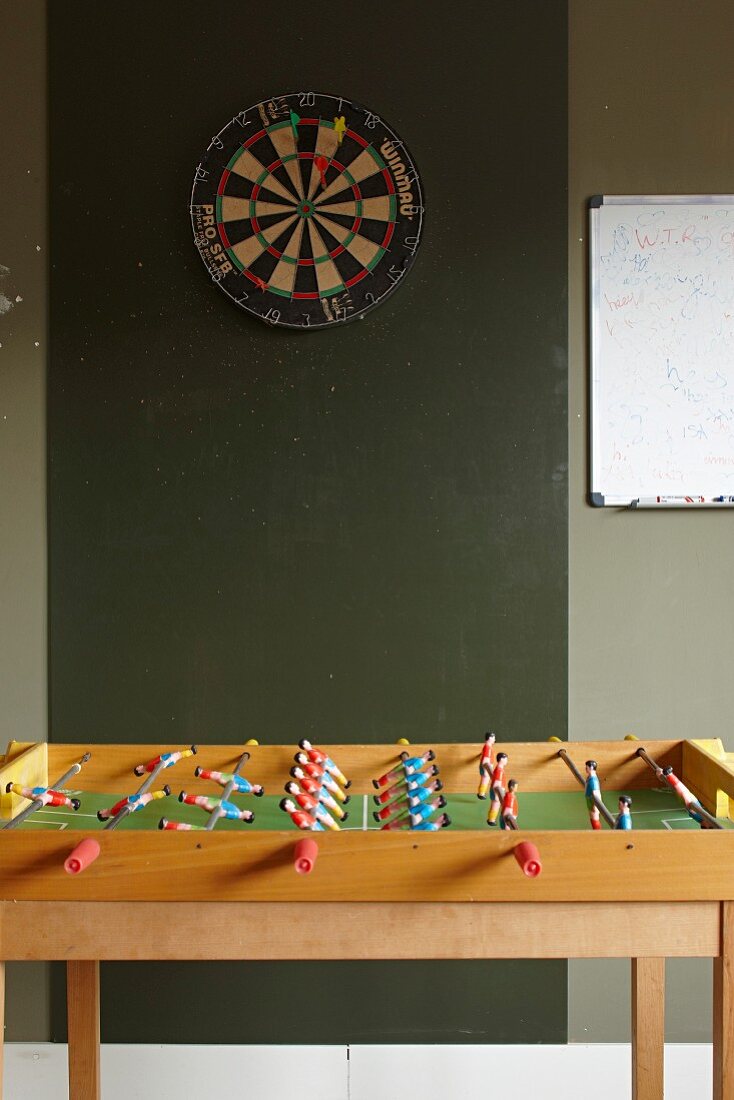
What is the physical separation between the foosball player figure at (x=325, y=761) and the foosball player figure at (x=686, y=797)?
647 mm

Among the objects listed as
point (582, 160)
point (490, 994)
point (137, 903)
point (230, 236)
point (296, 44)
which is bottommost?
point (490, 994)

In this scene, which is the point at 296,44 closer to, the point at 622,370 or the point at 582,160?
the point at 582,160

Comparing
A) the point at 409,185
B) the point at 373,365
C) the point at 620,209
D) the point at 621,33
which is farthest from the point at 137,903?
the point at 621,33

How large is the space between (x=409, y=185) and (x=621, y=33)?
695mm

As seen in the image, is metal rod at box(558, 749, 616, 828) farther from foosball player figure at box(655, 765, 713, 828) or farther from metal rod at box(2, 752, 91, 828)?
metal rod at box(2, 752, 91, 828)

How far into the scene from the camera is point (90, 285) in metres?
2.33

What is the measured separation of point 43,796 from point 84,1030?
2.39 feet

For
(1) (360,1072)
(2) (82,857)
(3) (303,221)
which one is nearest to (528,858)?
(2) (82,857)

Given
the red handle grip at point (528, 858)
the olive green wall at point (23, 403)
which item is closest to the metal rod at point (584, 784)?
the red handle grip at point (528, 858)

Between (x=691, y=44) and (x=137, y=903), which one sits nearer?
(x=137, y=903)

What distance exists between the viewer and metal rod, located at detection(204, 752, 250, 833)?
59.3 inches

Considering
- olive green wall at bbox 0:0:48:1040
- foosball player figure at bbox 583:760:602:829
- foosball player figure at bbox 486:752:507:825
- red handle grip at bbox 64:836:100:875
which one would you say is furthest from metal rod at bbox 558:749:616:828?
olive green wall at bbox 0:0:48:1040

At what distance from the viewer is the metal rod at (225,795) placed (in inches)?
59.3

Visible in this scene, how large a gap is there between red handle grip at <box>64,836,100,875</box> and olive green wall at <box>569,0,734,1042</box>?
138 cm
